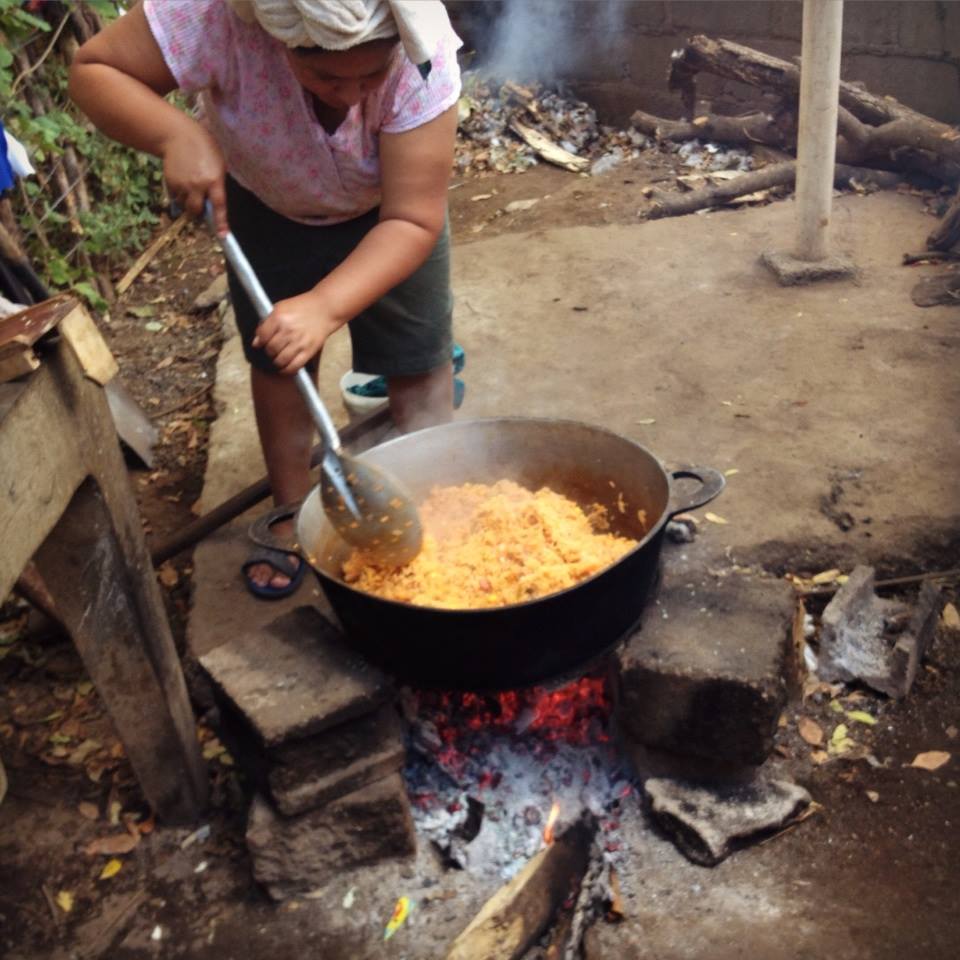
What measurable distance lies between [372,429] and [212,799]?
1.39 meters

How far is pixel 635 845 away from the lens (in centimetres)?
238

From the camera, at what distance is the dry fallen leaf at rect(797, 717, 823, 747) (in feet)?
8.52

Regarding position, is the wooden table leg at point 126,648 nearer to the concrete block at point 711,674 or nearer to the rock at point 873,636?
the concrete block at point 711,674

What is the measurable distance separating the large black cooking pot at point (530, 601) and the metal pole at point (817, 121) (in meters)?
3.00

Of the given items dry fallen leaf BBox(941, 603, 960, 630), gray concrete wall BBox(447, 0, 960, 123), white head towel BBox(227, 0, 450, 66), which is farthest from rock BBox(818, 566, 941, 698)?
gray concrete wall BBox(447, 0, 960, 123)

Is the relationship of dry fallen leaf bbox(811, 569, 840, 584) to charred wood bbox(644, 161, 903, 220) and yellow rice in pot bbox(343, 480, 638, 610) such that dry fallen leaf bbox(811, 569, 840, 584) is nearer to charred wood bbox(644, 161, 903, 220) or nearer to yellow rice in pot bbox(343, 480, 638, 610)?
yellow rice in pot bbox(343, 480, 638, 610)

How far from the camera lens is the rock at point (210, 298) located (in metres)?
5.85

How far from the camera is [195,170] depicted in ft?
7.36

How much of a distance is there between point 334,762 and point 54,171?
460cm

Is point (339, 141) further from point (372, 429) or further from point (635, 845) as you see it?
point (635, 845)

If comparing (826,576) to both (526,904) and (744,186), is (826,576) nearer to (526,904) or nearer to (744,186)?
(526,904)

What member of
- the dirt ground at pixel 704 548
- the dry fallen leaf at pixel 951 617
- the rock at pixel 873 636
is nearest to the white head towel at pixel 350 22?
the dirt ground at pixel 704 548

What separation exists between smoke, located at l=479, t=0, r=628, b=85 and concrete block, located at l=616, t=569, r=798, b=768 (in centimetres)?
745

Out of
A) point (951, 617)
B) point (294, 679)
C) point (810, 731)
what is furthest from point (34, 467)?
point (951, 617)
